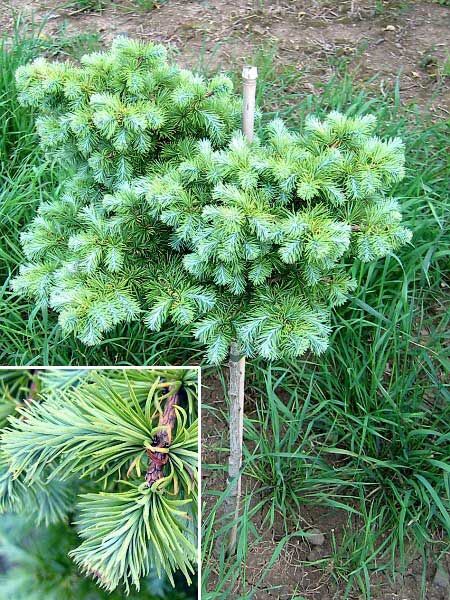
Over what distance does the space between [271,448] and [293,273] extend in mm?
870

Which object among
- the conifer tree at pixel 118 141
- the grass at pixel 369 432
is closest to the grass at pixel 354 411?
the grass at pixel 369 432

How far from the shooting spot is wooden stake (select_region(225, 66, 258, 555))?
1076 mm

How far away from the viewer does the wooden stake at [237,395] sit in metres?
1.08

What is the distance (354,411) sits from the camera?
1867 millimetres

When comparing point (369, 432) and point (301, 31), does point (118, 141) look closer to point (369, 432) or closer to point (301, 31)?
point (369, 432)

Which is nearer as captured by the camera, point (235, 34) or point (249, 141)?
point (249, 141)

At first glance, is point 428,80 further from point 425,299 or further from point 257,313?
point 257,313

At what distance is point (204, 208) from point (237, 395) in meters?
0.57

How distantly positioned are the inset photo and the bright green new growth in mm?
257

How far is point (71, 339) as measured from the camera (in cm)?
193

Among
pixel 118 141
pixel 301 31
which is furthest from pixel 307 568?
pixel 301 31

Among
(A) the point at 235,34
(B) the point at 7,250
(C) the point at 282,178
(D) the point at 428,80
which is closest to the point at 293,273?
(C) the point at 282,178

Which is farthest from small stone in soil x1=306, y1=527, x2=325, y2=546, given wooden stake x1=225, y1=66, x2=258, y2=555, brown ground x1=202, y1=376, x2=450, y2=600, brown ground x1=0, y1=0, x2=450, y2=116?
brown ground x1=0, y1=0, x2=450, y2=116

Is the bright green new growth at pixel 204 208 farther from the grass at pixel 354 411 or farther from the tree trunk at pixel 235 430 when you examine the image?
the grass at pixel 354 411
